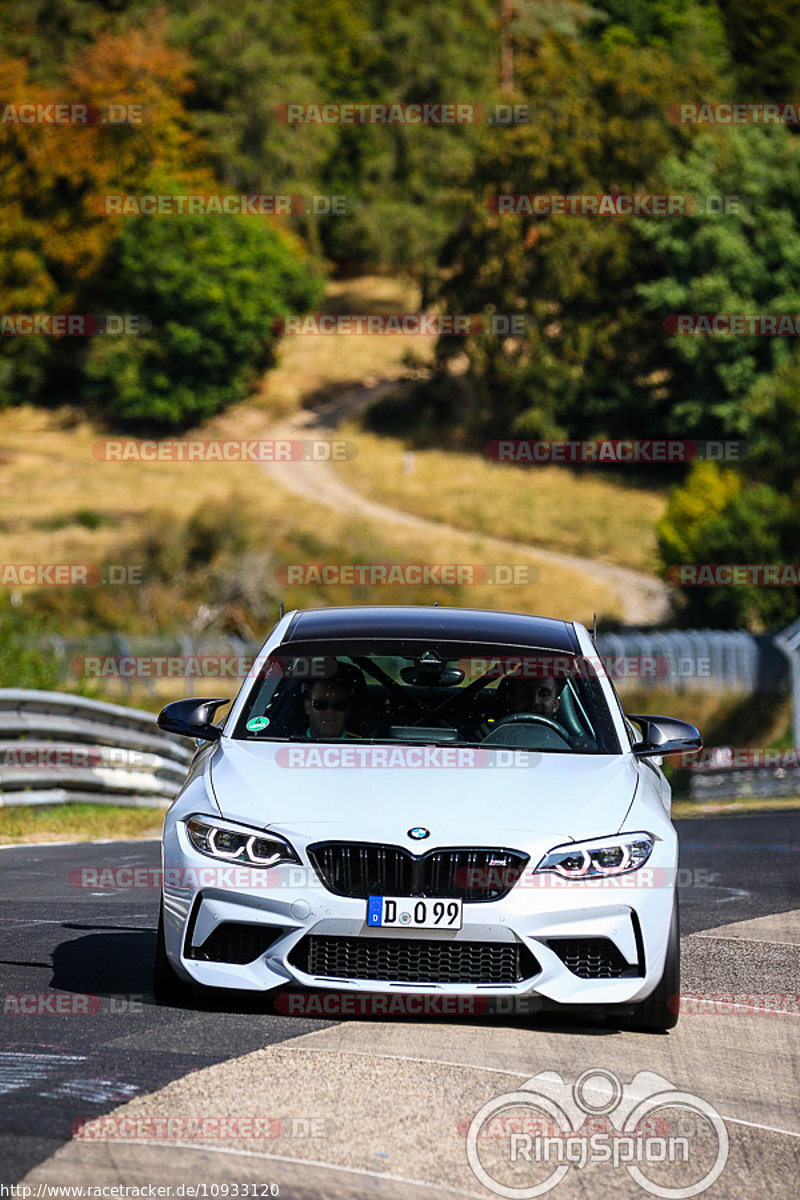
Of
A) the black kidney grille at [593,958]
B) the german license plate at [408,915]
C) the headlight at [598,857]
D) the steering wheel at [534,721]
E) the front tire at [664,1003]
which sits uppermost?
the steering wheel at [534,721]

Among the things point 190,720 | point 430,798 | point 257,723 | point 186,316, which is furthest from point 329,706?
point 186,316

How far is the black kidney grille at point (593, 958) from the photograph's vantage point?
5750mm

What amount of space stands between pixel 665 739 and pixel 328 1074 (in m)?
2.36

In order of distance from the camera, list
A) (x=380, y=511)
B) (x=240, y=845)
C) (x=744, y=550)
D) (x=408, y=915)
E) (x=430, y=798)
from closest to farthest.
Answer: (x=408, y=915) → (x=240, y=845) → (x=430, y=798) → (x=744, y=550) → (x=380, y=511)

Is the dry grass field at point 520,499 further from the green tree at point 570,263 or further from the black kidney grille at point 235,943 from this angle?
the black kidney grille at point 235,943

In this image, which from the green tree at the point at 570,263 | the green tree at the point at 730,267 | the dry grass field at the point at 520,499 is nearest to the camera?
the dry grass field at the point at 520,499

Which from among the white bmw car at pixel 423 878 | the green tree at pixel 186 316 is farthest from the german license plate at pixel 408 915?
the green tree at pixel 186 316

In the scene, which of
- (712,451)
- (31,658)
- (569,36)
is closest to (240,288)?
(712,451)

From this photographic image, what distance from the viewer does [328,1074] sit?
5.14 m

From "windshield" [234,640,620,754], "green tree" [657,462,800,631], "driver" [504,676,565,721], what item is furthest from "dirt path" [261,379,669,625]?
"driver" [504,676,565,721]

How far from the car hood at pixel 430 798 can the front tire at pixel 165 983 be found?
56 centimetres

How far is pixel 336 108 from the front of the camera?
94.3 metres

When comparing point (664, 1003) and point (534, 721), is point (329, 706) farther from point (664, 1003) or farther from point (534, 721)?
point (664, 1003)

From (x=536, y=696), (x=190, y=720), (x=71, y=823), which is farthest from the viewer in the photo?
(x=71, y=823)
